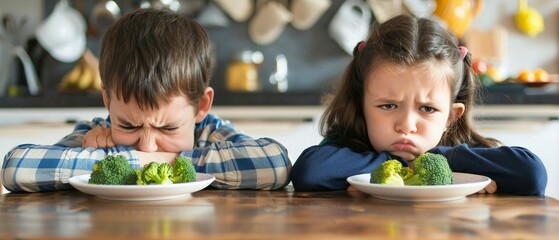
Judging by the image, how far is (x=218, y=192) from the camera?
3.82ft

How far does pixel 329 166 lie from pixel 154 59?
1.27 ft

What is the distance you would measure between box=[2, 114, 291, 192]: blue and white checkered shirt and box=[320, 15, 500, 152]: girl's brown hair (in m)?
0.24

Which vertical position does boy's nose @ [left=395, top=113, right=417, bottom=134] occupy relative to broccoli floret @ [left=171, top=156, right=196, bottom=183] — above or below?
above

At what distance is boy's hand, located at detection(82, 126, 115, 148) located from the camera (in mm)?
1370

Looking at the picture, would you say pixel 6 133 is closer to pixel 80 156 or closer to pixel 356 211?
pixel 80 156

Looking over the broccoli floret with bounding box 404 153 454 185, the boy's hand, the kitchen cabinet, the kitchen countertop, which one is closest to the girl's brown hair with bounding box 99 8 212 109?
the boy's hand

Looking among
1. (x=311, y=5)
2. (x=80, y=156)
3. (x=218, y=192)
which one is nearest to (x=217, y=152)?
(x=218, y=192)

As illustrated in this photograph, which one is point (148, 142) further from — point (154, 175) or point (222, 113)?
point (222, 113)

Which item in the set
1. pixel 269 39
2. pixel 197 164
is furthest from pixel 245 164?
pixel 269 39

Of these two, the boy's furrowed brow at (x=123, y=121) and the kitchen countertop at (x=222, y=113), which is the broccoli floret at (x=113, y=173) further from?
the kitchen countertop at (x=222, y=113)

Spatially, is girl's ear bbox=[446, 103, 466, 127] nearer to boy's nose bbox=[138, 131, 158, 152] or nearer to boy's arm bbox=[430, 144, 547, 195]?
boy's arm bbox=[430, 144, 547, 195]

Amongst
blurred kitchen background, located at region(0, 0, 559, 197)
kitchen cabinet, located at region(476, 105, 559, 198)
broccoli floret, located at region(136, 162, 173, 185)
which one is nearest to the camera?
broccoli floret, located at region(136, 162, 173, 185)

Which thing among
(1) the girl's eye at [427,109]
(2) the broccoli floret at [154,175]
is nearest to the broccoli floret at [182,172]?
(2) the broccoli floret at [154,175]

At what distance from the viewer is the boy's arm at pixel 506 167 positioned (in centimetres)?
117
